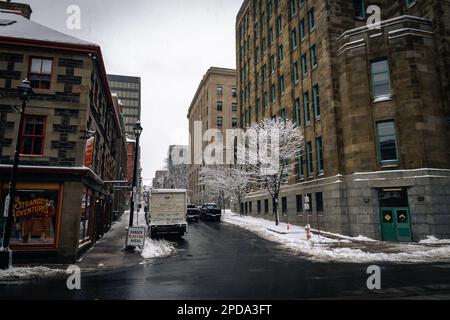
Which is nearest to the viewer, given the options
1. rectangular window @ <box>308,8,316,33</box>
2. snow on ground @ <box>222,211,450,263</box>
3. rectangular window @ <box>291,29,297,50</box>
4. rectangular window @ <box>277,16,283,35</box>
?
snow on ground @ <box>222,211,450,263</box>

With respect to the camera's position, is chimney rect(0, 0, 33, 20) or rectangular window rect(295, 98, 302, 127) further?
rectangular window rect(295, 98, 302, 127)

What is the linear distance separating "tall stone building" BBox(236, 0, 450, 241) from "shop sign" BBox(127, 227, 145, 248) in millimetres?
14538

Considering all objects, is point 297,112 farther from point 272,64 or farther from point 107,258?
point 107,258

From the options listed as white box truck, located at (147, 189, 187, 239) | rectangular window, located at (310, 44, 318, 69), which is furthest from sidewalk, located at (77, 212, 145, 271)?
rectangular window, located at (310, 44, 318, 69)

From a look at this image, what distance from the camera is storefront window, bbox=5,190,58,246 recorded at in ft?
45.5

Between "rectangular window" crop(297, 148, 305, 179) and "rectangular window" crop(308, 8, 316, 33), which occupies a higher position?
"rectangular window" crop(308, 8, 316, 33)

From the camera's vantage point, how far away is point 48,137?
14.7 m

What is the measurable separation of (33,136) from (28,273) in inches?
249

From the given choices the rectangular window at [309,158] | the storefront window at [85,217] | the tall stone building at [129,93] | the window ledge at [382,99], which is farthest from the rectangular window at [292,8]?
the tall stone building at [129,93]

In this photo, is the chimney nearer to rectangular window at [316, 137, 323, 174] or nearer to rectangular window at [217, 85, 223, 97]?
rectangular window at [316, 137, 323, 174]

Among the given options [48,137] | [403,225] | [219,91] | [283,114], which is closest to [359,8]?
[283,114]

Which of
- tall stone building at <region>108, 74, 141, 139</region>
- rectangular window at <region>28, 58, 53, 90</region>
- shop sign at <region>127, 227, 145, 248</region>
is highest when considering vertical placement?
tall stone building at <region>108, 74, 141, 139</region>

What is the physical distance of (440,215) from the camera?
2014 centimetres
